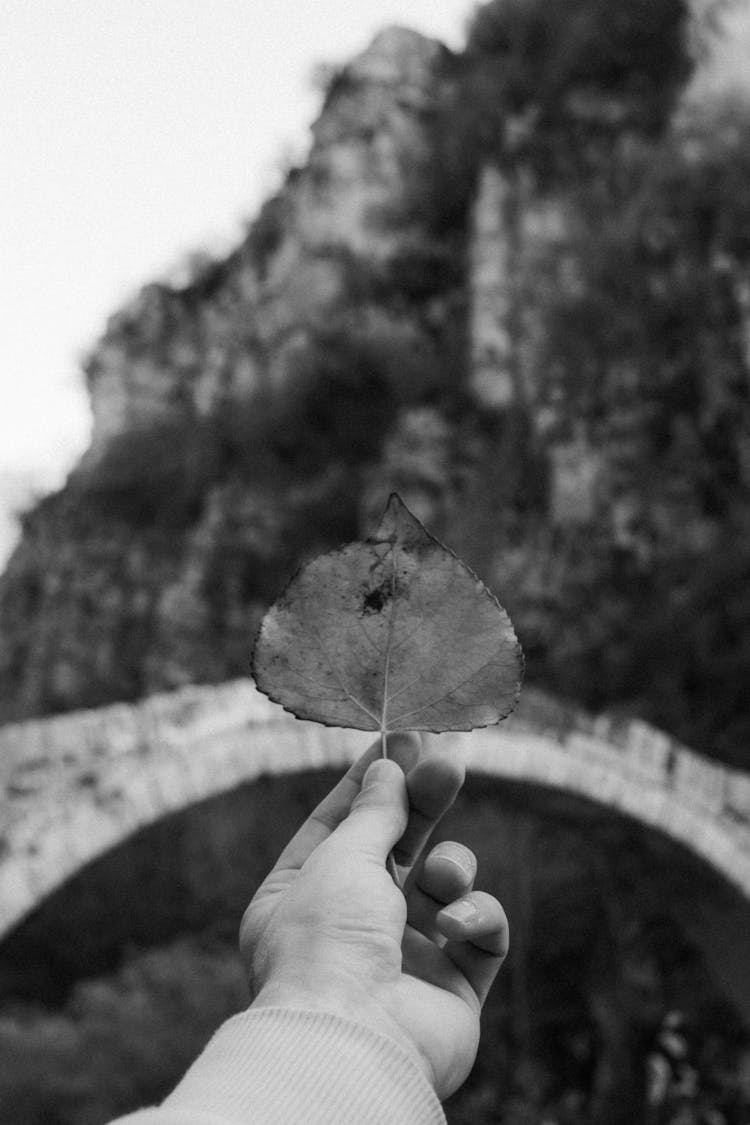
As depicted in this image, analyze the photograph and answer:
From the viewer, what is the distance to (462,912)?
23.8 inches

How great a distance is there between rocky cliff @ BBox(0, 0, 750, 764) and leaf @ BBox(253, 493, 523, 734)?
544 centimetres

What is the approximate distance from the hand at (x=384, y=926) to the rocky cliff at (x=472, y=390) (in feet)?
17.5

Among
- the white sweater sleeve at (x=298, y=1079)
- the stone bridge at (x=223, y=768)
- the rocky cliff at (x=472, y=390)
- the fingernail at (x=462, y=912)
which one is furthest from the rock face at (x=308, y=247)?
the white sweater sleeve at (x=298, y=1079)

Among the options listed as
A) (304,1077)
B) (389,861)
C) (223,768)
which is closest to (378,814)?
(389,861)

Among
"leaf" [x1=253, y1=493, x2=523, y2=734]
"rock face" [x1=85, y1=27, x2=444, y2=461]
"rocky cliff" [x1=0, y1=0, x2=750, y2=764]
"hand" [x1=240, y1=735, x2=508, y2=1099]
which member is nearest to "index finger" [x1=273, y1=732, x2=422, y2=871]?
"hand" [x1=240, y1=735, x2=508, y2=1099]

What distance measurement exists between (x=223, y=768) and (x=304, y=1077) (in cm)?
353

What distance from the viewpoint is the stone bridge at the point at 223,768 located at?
3.78 m

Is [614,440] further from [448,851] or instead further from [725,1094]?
[448,851]

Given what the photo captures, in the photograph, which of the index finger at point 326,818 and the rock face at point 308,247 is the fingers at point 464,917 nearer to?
the index finger at point 326,818

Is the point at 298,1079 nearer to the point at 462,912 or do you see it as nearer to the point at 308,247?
the point at 462,912

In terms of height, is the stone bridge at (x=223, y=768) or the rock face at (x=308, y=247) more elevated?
the rock face at (x=308, y=247)

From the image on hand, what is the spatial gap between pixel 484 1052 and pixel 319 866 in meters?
6.13

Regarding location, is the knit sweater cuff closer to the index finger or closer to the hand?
the hand

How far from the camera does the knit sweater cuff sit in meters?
0.45
